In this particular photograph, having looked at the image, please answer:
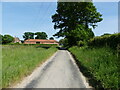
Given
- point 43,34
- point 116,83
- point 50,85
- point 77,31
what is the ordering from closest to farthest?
point 116,83 < point 50,85 < point 77,31 < point 43,34

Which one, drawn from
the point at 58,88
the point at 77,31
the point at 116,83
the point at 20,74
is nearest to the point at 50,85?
the point at 58,88

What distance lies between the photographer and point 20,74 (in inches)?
301

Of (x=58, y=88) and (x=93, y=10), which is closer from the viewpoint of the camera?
(x=58, y=88)

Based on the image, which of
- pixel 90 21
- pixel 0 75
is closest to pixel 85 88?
pixel 0 75

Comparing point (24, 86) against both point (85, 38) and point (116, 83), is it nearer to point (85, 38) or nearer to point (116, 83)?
point (116, 83)

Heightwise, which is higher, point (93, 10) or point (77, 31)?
point (93, 10)

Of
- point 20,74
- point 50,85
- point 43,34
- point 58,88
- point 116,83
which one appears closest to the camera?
point 116,83

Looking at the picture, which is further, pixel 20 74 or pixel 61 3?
pixel 61 3

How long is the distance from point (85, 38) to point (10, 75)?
3170 cm

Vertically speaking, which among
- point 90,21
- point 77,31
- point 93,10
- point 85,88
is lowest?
point 85,88

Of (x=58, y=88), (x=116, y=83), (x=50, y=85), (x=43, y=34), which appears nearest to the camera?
(x=116, y=83)

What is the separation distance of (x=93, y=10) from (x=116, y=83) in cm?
3847

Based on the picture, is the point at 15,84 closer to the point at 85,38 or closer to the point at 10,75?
the point at 10,75

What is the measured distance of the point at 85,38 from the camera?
3719 centimetres
